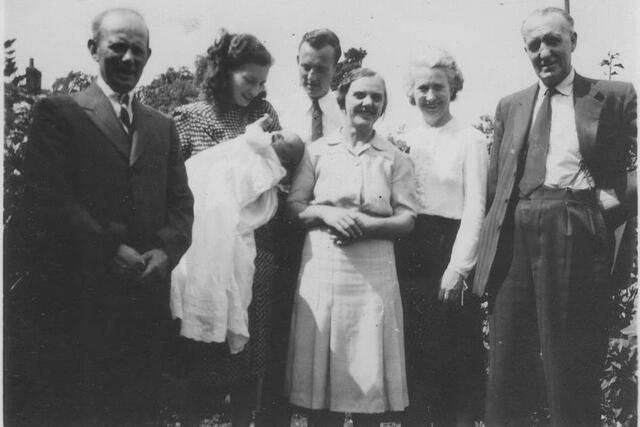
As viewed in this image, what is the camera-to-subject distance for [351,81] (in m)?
Answer: 3.82

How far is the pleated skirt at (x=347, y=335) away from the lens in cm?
365

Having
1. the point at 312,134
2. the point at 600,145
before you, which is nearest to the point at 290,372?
the point at 312,134

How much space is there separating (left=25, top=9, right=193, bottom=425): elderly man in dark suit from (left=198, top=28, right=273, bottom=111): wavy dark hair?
24.6 inches

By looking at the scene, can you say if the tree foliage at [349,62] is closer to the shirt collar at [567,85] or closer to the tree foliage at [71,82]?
the shirt collar at [567,85]

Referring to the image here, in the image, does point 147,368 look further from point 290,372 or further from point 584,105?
point 584,105

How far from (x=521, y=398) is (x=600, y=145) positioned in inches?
51.1

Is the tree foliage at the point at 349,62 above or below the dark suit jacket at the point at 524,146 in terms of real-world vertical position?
above

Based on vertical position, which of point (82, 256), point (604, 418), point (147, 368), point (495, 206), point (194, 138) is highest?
point (194, 138)

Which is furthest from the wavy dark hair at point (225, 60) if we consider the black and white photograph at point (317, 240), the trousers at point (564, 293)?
the trousers at point (564, 293)

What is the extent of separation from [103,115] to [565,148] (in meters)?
2.16

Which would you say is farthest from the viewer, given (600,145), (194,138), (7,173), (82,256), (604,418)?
(604,418)

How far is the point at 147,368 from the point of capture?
3246mm

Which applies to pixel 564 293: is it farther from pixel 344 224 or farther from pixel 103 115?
pixel 103 115

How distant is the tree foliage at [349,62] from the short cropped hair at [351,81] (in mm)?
232
